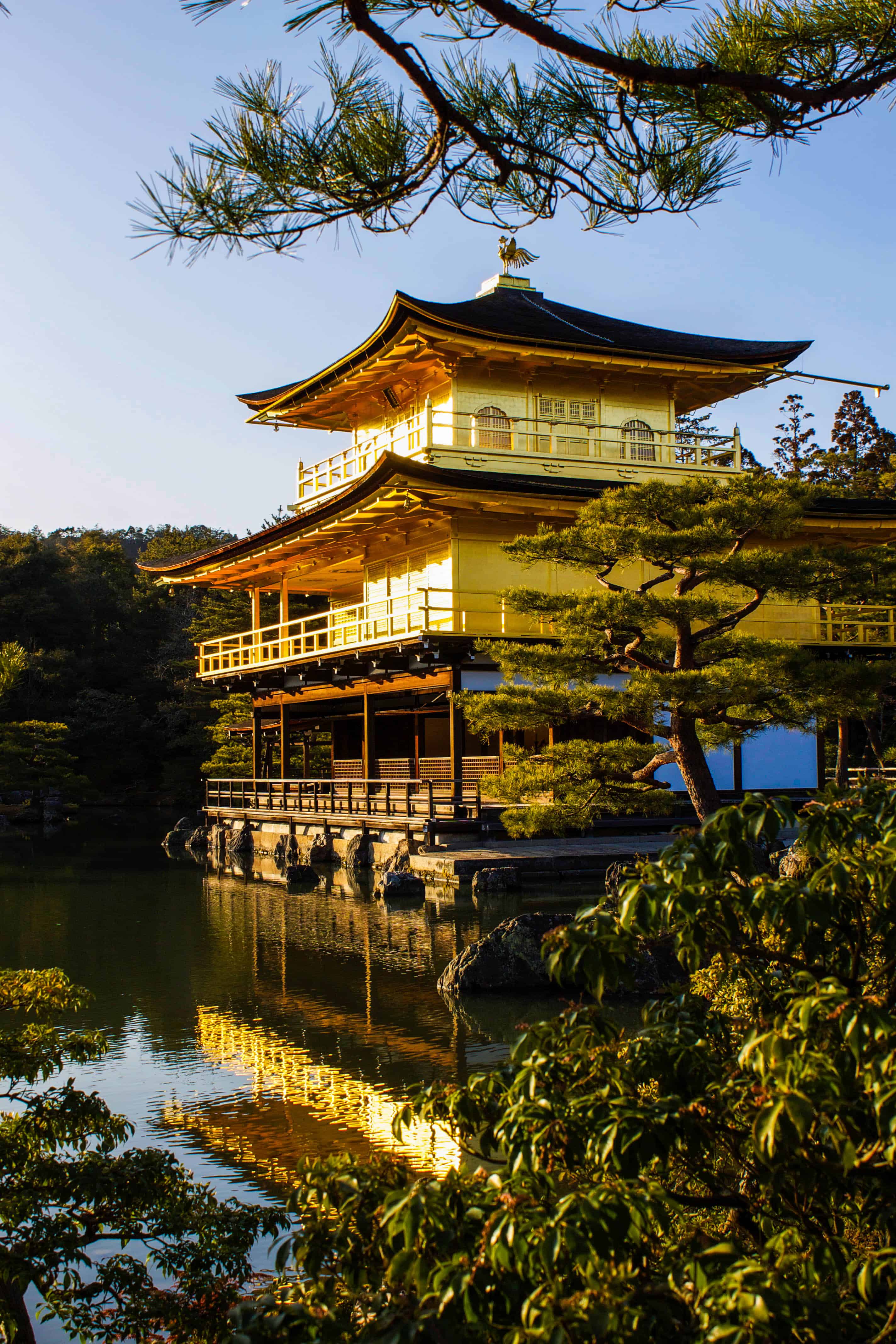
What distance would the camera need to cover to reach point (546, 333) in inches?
838

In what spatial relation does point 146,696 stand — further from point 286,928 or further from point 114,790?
point 286,928

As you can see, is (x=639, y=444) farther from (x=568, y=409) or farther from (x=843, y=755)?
(x=843, y=755)

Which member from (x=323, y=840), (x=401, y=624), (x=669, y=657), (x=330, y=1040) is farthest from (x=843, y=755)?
(x=330, y=1040)

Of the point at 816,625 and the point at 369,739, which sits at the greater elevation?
the point at 816,625

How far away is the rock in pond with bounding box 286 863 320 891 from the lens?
57.1 feet

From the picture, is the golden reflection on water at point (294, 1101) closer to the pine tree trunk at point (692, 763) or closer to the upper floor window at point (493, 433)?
the pine tree trunk at point (692, 763)

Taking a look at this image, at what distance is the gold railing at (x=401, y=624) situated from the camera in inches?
731

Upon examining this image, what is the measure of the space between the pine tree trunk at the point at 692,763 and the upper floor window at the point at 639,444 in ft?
35.9

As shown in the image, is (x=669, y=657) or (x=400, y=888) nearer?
(x=669, y=657)

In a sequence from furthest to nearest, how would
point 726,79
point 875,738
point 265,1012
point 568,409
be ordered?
point 875,738
point 568,409
point 265,1012
point 726,79

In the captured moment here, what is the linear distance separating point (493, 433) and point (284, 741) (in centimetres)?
882

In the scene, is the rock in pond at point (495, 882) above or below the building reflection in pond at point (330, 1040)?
above

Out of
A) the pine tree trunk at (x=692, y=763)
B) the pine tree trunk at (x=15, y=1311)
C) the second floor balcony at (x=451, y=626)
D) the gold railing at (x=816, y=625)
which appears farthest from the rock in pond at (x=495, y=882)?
the pine tree trunk at (x=15, y=1311)

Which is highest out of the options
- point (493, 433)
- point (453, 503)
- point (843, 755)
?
point (493, 433)
